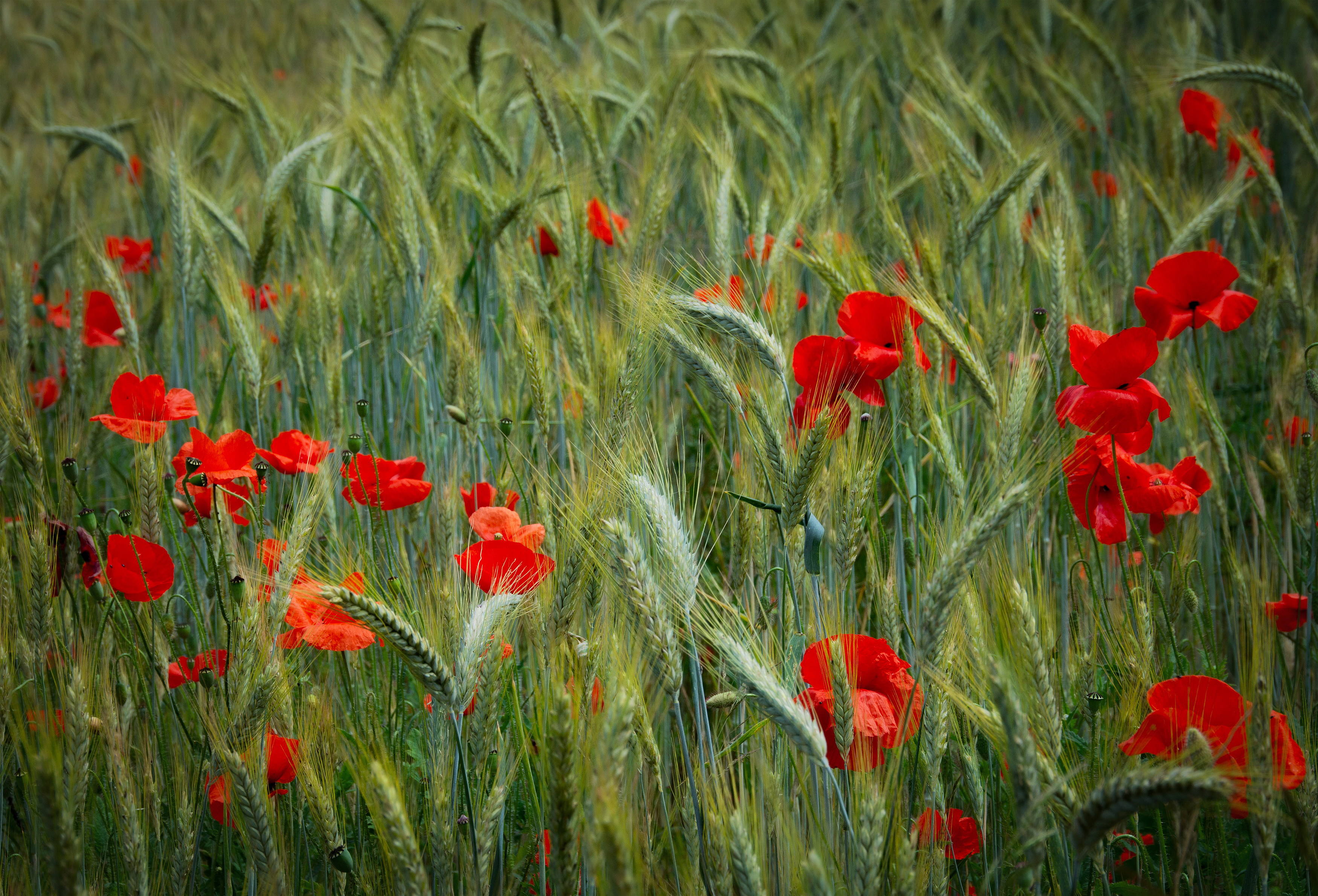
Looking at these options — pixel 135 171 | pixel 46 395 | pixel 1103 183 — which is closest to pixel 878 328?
pixel 1103 183

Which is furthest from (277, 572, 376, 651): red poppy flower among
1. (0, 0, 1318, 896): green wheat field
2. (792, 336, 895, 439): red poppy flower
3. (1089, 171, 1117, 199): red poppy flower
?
(1089, 171, 1117, 199): red poppy flower

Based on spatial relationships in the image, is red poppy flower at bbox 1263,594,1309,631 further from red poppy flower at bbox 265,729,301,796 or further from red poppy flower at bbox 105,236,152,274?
red poppy flower at bbox 105,236,152,274

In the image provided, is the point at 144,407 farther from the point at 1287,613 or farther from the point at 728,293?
the point at 1287,613

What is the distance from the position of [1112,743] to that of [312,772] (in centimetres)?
87

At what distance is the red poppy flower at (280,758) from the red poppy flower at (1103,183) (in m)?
2.59

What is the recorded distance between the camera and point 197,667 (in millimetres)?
1160

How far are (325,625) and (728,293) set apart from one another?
717 millimetres

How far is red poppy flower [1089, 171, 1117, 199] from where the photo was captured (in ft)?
8.81

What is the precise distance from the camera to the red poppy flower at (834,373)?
121 cm

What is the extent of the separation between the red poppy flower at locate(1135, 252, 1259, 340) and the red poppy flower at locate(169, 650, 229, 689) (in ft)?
4.64

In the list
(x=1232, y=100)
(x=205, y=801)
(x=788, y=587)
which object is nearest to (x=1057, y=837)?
(x=788, y=587)

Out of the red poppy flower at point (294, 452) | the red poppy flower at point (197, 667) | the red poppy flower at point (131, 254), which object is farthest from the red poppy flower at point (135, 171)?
the red poppy flower at point (197, 667)

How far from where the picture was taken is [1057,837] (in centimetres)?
93

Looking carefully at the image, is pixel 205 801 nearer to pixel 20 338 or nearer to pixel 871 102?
pixel 20 338
